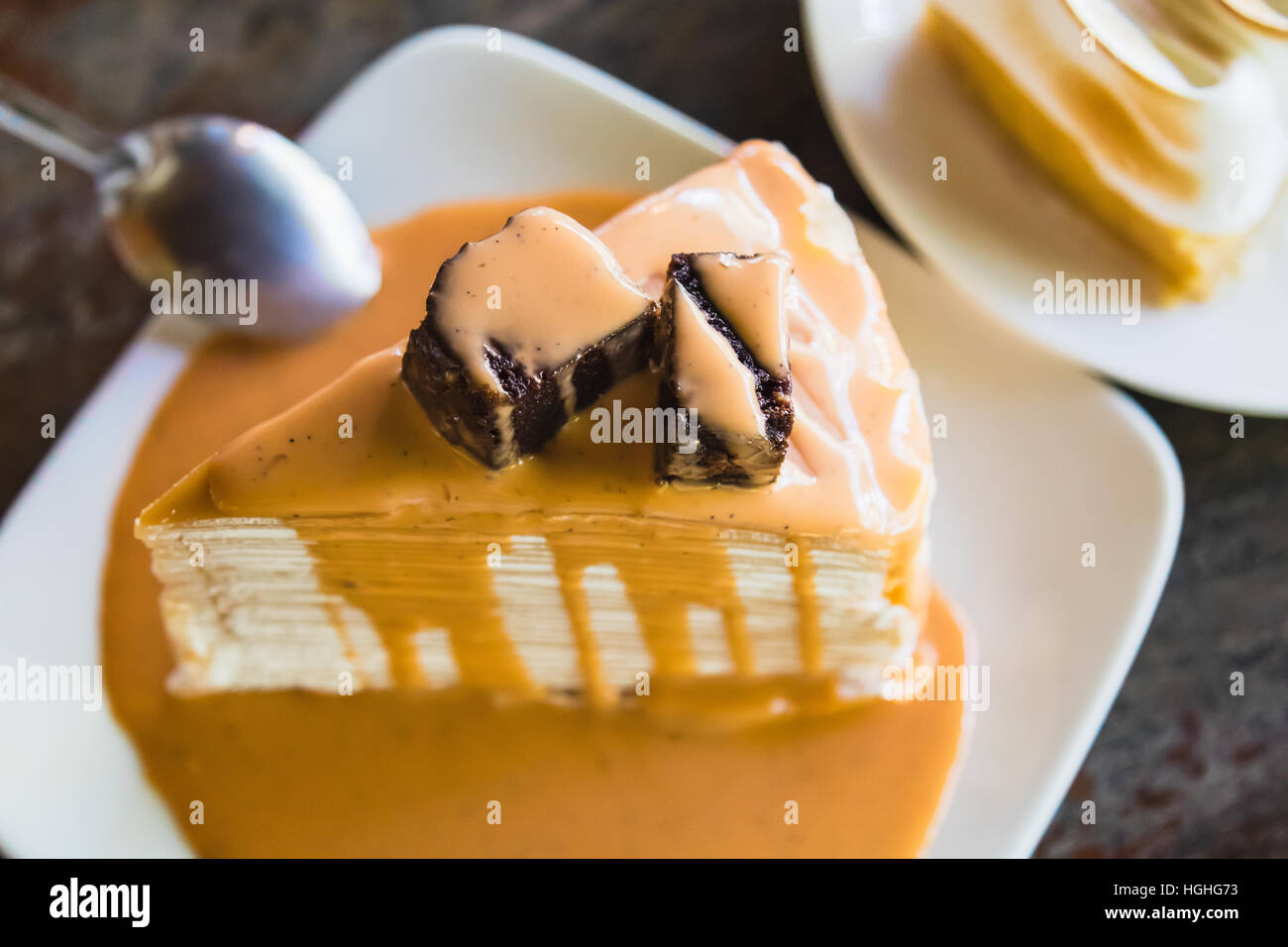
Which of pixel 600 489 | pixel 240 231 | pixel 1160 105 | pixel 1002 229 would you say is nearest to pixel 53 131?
pixel 240 231

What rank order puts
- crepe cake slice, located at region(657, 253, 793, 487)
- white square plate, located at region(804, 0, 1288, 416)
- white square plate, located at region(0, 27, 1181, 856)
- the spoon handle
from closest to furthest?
crepe cake slice, located at region(657, 253, 793, 487) → white square plate, located at region(0, 27, 1181, 856) → white square plate, located at region(804, 0, 1288, 416) → the spoon handle

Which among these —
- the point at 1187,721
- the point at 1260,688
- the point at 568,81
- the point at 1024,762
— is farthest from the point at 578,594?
the point at 1260,688

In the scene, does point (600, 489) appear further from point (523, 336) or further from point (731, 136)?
Answer: point (731, 136)

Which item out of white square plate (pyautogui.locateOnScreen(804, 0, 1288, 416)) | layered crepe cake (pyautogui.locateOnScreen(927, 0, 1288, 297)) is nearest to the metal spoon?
white square plate (pyautogui.locateOnScreen(804, 0, 1288, 416))

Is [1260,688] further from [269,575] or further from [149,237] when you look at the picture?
[149,237]

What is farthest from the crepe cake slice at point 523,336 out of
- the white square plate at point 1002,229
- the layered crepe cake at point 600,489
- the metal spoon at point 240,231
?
the white square plate at point 1002,229

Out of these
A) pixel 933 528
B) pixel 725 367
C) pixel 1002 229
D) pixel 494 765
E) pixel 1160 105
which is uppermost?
pixel 1160 105

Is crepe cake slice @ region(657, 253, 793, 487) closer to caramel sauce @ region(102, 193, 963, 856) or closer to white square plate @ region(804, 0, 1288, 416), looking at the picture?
caramel sauce @ region(102, 193, 963, 856)
